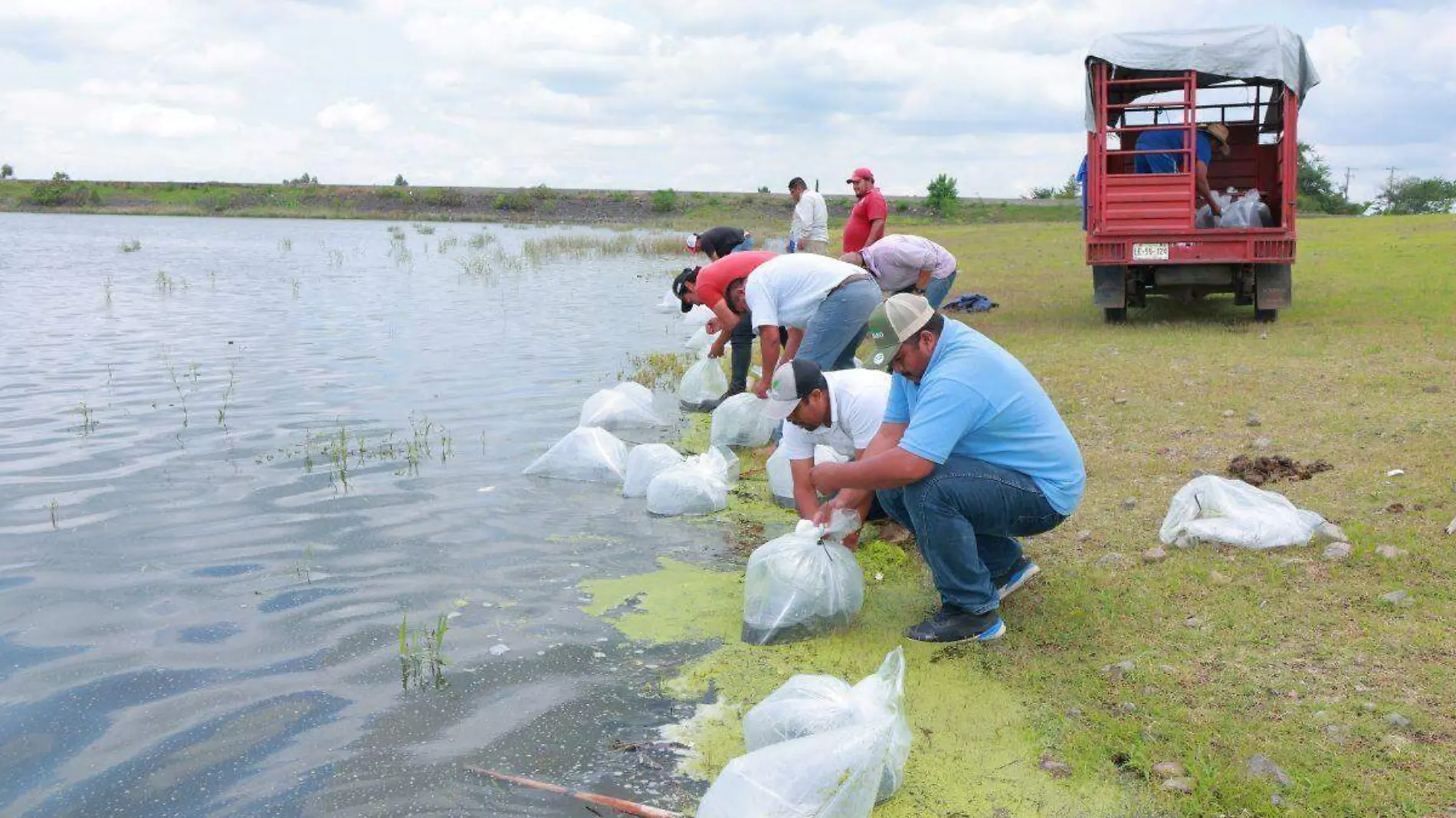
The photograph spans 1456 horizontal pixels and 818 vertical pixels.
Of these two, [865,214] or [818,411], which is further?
[865,214]

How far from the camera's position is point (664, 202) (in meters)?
60.4

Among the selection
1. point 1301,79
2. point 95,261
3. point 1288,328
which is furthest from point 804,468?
point 95,261

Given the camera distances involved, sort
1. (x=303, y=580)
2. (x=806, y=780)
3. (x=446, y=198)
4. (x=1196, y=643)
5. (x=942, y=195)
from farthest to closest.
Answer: (x=446, y=198)
(x=942, y=195)
(x=303, y=580)
(x=1196, y=643)
(x=806, y=780)

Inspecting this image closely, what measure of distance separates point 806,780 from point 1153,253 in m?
9.36

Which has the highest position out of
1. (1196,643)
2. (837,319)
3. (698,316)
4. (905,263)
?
(905,263)

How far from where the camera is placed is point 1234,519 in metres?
5.10

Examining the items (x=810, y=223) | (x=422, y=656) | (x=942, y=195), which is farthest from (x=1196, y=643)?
(x=942, y=195)

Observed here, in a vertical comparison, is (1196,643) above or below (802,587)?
below

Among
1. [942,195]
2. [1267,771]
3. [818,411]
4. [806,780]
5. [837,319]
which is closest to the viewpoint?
[806,780]

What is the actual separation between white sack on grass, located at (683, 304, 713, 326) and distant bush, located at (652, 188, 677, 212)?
153ft

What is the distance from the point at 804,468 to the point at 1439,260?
14.4 metres

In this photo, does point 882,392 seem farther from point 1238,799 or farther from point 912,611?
point 1238,799

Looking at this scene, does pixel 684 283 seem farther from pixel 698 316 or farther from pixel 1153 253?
pixel 698 316

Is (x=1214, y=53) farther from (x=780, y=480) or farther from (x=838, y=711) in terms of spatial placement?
(x=838, y=711)
